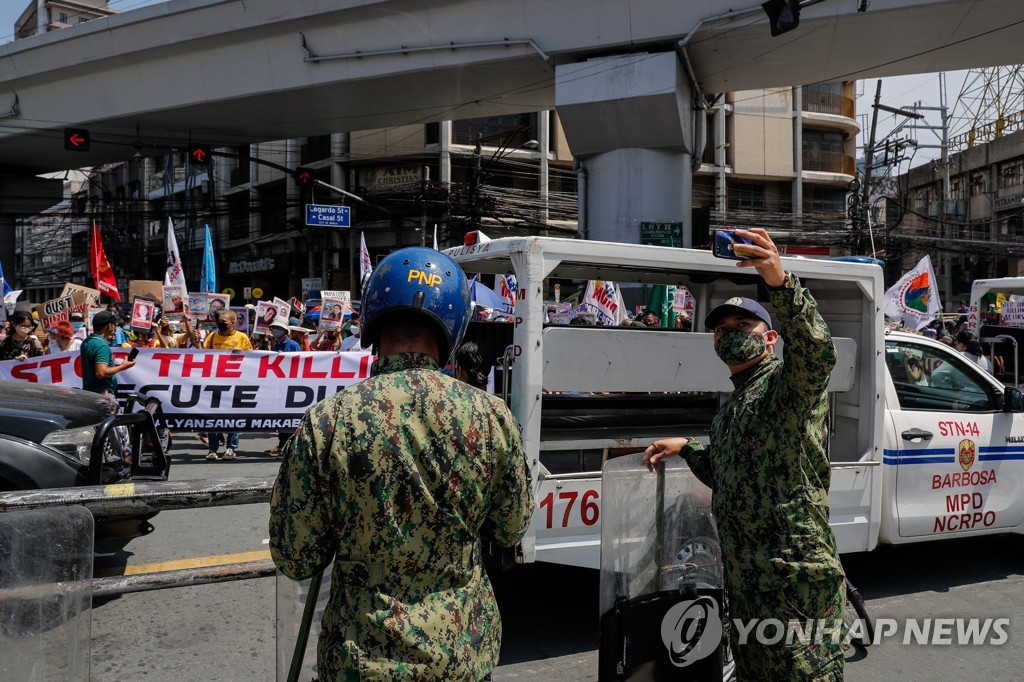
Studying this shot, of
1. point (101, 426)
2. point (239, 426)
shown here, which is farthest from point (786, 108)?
point (101, 426)

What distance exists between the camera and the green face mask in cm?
289

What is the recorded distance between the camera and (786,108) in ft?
132

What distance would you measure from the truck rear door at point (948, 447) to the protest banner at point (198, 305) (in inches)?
458

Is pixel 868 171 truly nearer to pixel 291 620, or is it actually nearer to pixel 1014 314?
pixel 1014 314

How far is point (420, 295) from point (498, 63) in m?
17.0

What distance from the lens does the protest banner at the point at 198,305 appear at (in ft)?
46.2

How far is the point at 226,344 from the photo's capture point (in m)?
10.7

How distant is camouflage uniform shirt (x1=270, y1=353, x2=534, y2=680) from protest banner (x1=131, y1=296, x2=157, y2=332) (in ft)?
39.8

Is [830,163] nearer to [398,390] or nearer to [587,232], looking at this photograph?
[587,232]

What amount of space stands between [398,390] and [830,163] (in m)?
44.5

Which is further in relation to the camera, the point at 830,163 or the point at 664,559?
the point at 830,163

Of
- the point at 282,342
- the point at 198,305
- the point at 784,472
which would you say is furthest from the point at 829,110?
the point at 784,472

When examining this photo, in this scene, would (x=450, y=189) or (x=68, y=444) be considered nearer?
(x=68, y=444)

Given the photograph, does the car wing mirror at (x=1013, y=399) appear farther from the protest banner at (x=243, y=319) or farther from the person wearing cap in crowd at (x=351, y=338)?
the protest banner at (x=243, y=319)
